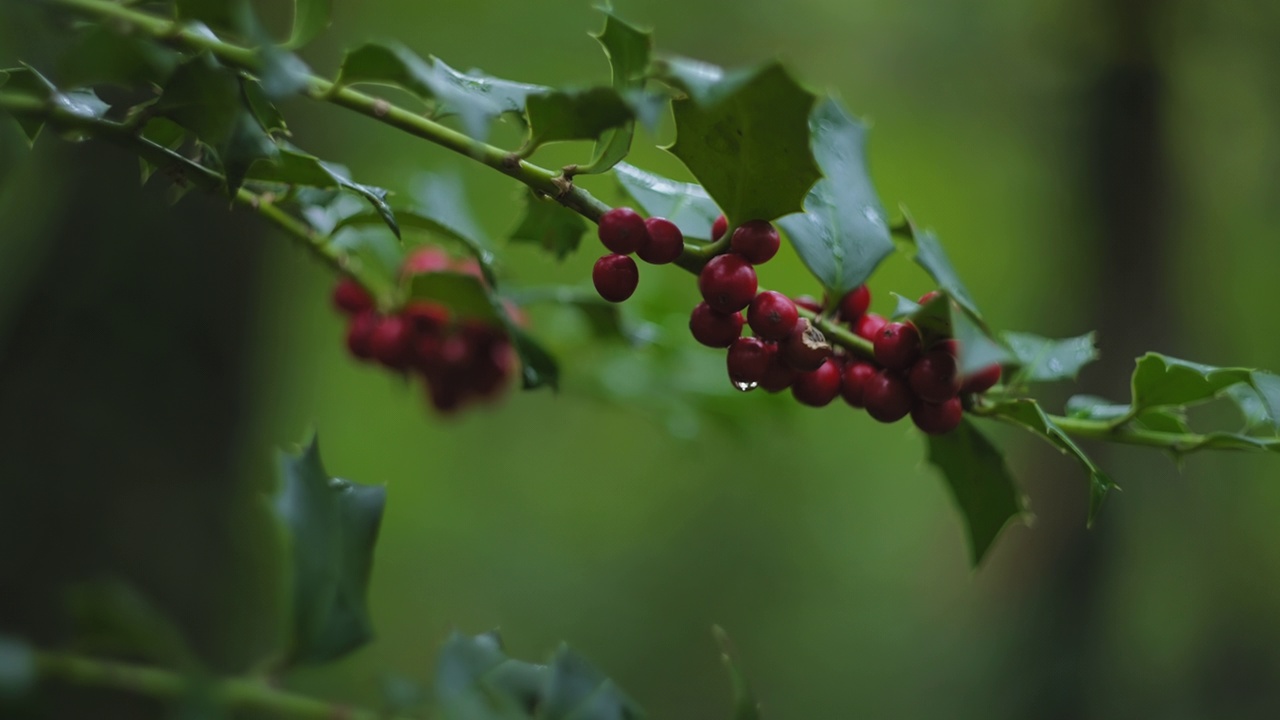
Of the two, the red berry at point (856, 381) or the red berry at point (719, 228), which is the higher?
the red berry at point (719, 228)

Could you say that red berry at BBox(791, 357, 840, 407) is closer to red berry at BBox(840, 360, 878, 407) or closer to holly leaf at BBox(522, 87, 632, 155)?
red berry at BBox(840, 360, 878, 407)

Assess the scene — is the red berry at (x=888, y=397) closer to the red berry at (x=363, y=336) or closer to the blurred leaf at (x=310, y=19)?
the blurred leaf at (x=310, y=19)

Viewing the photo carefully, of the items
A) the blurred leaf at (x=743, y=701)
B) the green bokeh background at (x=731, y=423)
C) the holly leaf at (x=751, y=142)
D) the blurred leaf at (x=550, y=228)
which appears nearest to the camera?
the holly leaf at (x=751, y=142)

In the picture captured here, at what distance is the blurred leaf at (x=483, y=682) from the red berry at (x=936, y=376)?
0.29 m

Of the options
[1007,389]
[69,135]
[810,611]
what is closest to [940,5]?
[810,611]

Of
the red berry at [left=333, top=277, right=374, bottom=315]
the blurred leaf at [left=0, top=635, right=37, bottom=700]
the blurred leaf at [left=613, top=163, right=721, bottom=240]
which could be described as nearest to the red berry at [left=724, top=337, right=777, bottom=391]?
the blurred leaf at [left=613, top=163, right=721, bottom=240]

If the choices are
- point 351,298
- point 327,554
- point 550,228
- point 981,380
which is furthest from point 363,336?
point 981,380

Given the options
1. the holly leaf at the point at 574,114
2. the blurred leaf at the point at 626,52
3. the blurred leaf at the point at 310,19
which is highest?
the blurred leaf at the point at 626,52

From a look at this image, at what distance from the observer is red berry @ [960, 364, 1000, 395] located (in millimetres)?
567

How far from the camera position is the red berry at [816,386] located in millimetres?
574

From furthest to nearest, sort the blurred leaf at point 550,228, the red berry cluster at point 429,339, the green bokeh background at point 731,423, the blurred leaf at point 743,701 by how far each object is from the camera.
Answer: the green bokeh background at point 731,423 → the red berry cluster at point 429,339 → the blurred leaf at point 550,228 → the blurred leaf at point 743,701

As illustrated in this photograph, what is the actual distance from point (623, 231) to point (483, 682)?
0.91 feet

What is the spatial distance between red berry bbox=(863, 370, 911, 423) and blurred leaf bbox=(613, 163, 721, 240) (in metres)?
Result: 0.16

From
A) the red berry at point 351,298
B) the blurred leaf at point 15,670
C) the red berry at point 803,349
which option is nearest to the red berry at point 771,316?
the red berry at point 803,349
